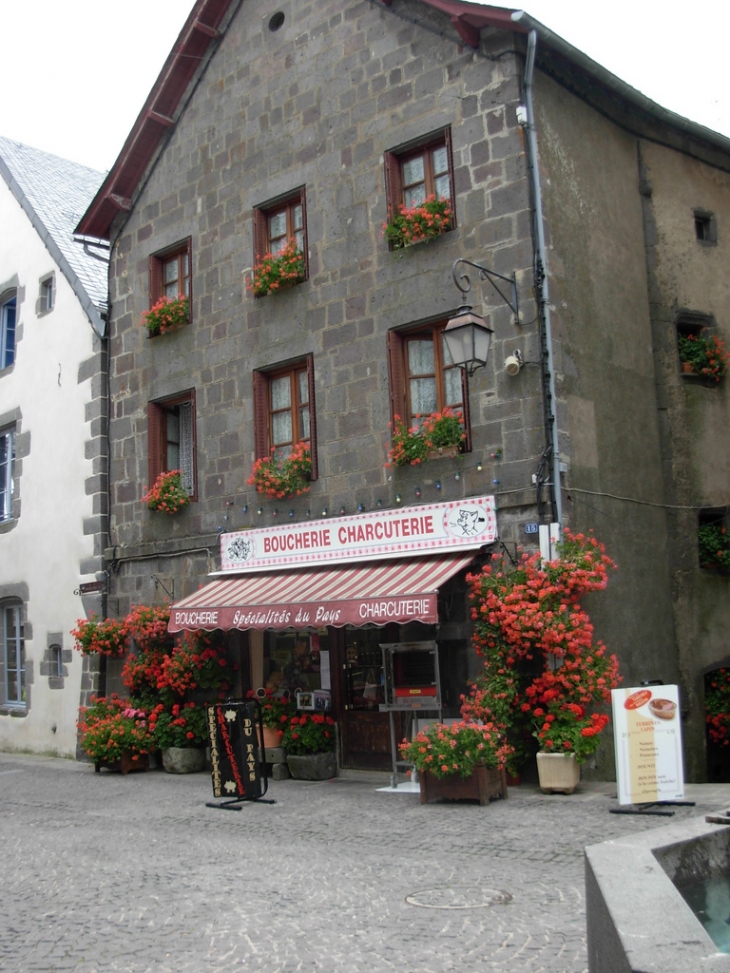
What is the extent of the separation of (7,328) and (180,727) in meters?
9.15

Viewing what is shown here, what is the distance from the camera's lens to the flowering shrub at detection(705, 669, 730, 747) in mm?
12711

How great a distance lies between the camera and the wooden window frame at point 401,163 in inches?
478

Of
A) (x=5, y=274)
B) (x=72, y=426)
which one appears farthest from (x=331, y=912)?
(x=5, y=274)

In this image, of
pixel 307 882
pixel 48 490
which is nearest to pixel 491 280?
pixel 307 882

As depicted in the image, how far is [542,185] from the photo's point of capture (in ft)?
37.1

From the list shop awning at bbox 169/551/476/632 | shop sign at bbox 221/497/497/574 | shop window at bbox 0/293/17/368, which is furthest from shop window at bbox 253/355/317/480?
shop window at bbox 0/293/17/368

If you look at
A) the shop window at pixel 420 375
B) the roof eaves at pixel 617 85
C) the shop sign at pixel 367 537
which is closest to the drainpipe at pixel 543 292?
the roof eaves at pixel 617 85

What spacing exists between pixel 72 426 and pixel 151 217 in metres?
3.51

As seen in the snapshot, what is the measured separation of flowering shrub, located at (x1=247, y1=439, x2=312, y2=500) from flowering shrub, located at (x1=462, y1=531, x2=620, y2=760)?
3.13m

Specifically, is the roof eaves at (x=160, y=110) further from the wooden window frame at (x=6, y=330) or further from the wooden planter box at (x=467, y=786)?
the wooden planter box at (x=467, y=786)

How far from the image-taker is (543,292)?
10938 mm

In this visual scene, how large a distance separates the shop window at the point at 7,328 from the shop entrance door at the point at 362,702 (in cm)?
977

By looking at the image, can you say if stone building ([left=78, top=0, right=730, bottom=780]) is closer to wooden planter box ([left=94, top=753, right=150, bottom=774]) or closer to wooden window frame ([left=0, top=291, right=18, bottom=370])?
wooden planter box ([left=94, top=753, right=150, bottom=774])

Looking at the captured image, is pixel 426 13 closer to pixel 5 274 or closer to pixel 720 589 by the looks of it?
pixel 720 589
